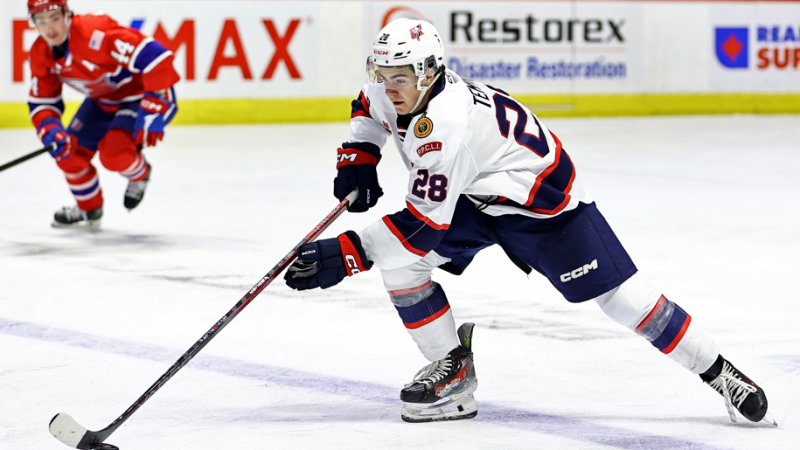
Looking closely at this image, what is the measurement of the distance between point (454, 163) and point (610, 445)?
677 mm

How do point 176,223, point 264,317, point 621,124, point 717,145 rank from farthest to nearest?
point 621,124 < point 717,145 < point 176,223 < point 264,317

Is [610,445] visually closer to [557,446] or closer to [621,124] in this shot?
[557,446]

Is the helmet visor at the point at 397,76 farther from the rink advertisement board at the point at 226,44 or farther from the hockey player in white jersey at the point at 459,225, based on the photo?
the rink advertisement board at the point at 226,44

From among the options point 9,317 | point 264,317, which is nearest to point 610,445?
point 264,317

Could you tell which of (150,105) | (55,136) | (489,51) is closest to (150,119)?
(150,105)

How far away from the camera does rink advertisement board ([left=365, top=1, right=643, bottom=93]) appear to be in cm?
941

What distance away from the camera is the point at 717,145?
7.73 meters

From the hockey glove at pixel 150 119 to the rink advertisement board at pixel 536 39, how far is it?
476cm

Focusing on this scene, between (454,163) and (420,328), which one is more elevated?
(454,163)

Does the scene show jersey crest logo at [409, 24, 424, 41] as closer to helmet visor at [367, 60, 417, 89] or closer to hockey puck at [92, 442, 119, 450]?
helmet visor at [367, 60, 417, 89]

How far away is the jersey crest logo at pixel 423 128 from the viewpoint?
6.96ft

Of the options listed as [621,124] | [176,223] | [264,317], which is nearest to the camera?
[264,317]

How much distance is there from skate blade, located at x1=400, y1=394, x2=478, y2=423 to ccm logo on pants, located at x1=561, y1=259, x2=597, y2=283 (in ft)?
1.19

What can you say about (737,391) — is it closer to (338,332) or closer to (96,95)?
(338,332)
